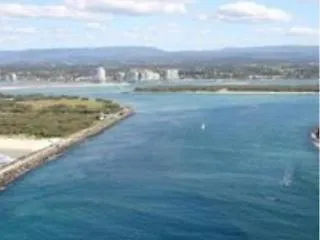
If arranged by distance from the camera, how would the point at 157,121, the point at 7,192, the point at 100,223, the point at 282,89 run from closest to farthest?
the point at 100,223 < the point at 7,192 < the point at 157,121 < the point at 282,89

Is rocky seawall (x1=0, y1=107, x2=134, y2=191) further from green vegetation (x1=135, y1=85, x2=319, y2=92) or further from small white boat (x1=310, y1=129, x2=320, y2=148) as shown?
green vegetation (x1=135, y1=85, x2=319, y2=92)

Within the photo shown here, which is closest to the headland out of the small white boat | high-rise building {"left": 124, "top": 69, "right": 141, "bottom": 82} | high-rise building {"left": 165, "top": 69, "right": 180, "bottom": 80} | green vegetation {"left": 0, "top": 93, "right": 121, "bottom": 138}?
green vegetation {"left": 0, "top": 93, "right": 121, "bottom": 138}

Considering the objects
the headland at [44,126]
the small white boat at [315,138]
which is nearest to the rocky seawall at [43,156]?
the headland at [44,126]

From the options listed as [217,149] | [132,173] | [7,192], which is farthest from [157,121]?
[7,192]

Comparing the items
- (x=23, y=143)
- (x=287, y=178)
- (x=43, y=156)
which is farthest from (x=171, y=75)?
(x=287, y=178)

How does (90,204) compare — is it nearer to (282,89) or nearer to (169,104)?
(169,104)

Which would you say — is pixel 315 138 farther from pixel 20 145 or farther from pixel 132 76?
pixel 132 76

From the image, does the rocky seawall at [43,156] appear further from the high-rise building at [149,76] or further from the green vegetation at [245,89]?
the high-rise building at [149,76]
